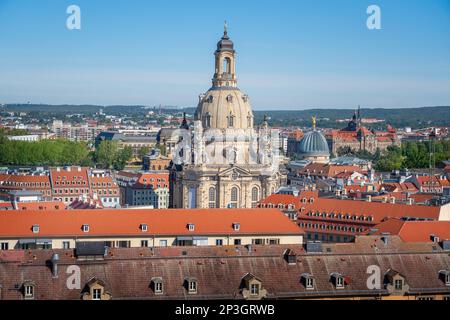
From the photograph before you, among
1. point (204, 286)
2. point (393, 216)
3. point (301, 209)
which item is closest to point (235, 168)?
point (301, 209)

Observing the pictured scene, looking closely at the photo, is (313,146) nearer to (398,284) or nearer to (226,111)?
(226,111)

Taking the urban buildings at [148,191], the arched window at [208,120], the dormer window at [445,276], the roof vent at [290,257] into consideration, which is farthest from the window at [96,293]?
the urban buildings at [148,191]

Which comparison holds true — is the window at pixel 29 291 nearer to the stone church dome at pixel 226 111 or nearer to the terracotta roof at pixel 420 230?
the terracotta roof at pixel 420 230

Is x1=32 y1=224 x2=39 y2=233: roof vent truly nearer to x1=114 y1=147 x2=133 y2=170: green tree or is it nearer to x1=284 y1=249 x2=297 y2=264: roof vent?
x1=284 y1=249 x2=297 y2=264: roof vent

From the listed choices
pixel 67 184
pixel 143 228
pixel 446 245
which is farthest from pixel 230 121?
pixel 446 245

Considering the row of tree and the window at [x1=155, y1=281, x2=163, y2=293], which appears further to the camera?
the row of tree

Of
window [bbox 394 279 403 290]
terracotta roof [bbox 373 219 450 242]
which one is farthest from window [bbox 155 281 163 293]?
terracotta roof [bbox 373 219 450 242]
